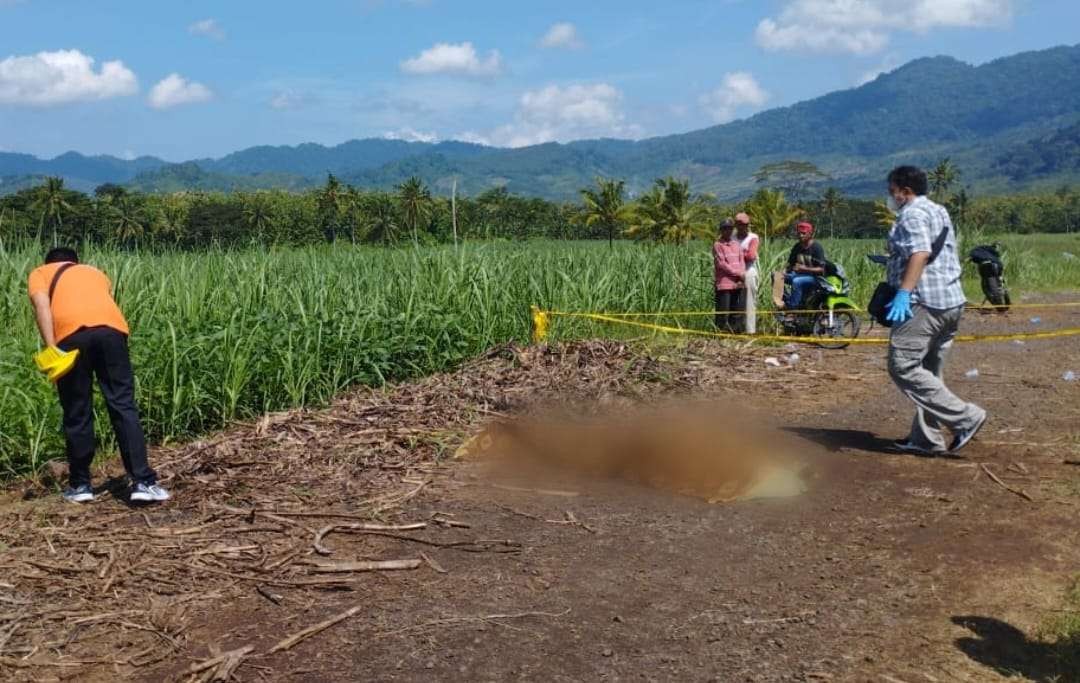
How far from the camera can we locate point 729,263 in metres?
10.3

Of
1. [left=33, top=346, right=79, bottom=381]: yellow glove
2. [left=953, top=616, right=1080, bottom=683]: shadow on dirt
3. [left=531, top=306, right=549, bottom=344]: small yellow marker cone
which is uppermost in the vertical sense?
[left=33, top=346, right=79, bottom=381]: yellow glove

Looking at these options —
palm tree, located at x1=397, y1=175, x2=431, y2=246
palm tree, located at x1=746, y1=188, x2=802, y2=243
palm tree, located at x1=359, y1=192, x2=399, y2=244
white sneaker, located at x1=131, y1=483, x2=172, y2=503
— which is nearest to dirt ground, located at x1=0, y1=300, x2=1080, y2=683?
white sneaker, located at x1=131, y1=483, x2=172, y2=503

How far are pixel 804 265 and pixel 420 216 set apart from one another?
59.3 m

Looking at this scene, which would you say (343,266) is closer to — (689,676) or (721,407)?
(721,407)

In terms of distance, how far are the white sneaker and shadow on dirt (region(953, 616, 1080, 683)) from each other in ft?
13.1

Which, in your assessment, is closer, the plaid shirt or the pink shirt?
the plaid shirt

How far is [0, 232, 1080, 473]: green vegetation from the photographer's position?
21.0 ft

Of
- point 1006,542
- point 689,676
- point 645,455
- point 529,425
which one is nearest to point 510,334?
point 529,425

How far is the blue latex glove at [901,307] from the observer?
5.46 meters

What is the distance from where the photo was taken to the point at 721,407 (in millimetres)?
7391

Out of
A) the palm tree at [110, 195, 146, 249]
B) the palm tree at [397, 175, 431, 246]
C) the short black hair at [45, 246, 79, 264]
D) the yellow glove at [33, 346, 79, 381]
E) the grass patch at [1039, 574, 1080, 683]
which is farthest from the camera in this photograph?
the palm tree at [397, 175, 431, 246]

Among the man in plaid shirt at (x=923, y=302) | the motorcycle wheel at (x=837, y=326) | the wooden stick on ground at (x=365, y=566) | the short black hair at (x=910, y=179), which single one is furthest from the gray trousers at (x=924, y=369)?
the motorcycle wheel at (x=837, y=326)

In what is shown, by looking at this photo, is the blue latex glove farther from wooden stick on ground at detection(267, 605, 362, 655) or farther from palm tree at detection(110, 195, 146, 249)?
palm tree at detection(110, 195, 146, 249)

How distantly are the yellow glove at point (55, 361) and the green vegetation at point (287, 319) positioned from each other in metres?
1.26
